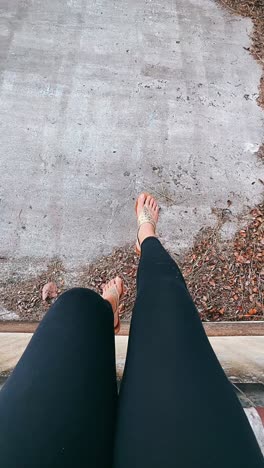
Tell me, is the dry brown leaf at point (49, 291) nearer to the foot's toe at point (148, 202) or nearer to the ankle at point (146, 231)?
the ankle at point (146, 231)

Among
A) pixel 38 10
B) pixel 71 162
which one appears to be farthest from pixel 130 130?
pixel 38 10

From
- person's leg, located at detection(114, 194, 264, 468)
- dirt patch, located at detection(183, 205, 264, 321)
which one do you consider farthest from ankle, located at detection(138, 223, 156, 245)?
person's leg, located at detection(114, 194, 264, 468)

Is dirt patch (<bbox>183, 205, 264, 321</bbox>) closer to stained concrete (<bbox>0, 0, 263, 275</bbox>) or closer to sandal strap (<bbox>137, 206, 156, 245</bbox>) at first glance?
stained concrete (<bbox>0, 0, 263, 275</bbox>)

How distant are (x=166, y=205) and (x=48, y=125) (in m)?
1.06

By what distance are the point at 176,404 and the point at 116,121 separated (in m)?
2.39

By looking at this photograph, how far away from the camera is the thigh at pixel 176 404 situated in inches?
34.6

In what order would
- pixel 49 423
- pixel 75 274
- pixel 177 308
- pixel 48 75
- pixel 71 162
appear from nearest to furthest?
pixel 49 423 < pixel 177 308 < pixel 75 274 < pixel 71 162 < pixel 48 75

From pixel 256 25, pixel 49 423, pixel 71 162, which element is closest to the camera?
pixel 49 423

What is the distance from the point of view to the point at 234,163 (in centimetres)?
290

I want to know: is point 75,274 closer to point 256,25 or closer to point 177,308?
point 177,308

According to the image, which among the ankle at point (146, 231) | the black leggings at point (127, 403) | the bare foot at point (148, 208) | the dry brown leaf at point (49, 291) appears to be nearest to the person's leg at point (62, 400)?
the black leggings at point (127, 403)

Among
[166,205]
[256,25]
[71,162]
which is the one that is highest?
[256,25]

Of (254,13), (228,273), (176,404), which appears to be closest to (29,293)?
(228,273)

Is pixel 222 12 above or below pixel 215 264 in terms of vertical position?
above
